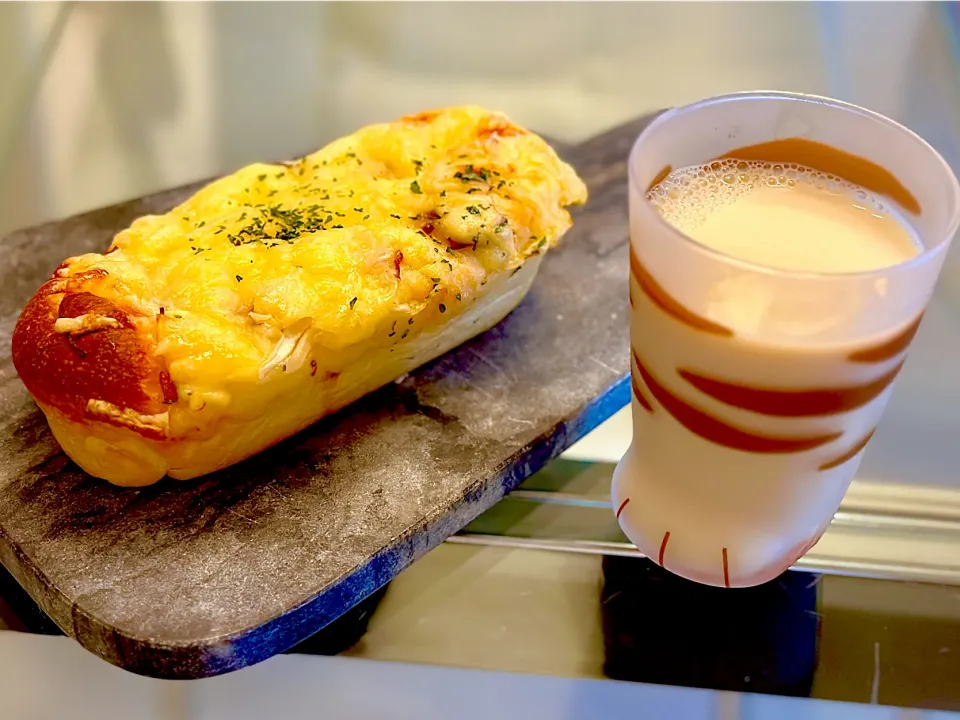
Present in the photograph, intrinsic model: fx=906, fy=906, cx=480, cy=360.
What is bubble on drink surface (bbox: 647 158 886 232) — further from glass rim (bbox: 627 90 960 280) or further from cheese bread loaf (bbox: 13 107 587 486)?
cheese bread loaf (bbox: 13 107 587 486)

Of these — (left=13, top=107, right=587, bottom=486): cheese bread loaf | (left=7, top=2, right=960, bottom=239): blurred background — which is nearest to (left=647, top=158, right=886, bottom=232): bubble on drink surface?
(left=13, top=107, right=587, bottom=486): cheese bread loaf

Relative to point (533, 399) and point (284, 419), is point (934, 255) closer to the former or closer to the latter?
point (533, 399)

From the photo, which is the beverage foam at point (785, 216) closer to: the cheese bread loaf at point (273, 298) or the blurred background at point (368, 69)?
the cheese bread loaf at point (273, 298)

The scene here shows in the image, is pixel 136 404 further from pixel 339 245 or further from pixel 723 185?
pixel 723 185

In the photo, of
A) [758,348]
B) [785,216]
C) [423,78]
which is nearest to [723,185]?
[785,216]

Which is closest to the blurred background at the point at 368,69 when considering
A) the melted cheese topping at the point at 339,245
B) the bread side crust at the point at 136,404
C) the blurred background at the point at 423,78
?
the blurred background at the point at 423,78
